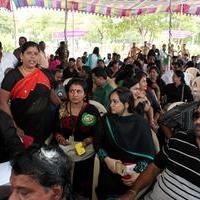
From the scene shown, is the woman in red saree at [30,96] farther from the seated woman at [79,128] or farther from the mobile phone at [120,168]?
the mobile phone at [120,168]

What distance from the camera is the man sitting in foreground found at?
2.29m

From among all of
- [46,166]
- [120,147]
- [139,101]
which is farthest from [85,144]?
[46,166]

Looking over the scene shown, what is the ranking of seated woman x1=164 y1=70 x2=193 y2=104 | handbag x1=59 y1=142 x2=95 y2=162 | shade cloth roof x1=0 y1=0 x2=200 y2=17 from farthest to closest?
1. shade cloth roof x1=0 y1=0 x2=200 y2=17
2. seated woman x1=164 y1=70 x2=193 y2=104
3. handbag x1=59 y1=142 x2=95 y2=162

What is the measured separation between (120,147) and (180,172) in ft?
3.08

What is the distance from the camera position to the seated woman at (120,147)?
3218 millimetres

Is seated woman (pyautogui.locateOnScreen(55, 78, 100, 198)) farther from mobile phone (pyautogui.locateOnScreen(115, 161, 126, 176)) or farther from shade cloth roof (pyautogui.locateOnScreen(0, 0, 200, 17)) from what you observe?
shade cloth roof (pyautogui.locateOnScreen(0, 0, 200, 17))

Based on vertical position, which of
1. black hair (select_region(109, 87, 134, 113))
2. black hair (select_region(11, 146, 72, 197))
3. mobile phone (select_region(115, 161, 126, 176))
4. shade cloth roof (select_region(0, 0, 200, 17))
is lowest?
mobile phone (select_region(115, 161, 126, 176))

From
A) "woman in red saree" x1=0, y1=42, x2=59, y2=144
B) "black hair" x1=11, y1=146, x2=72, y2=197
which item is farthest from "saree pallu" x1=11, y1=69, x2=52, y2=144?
"black hair" x1=11, y1=146, x2=72, y2=197

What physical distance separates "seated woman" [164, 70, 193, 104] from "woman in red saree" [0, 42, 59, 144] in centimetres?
306

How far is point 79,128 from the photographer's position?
3.69 m

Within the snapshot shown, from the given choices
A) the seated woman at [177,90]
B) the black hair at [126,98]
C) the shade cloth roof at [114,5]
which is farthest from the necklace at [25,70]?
the shade cloth roof at [114,5]

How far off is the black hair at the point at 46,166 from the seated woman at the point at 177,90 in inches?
189

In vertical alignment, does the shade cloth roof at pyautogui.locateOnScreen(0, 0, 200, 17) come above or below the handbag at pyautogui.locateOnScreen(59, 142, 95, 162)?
above

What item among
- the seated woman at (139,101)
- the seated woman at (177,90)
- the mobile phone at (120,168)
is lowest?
the seated woman at (177,90)
